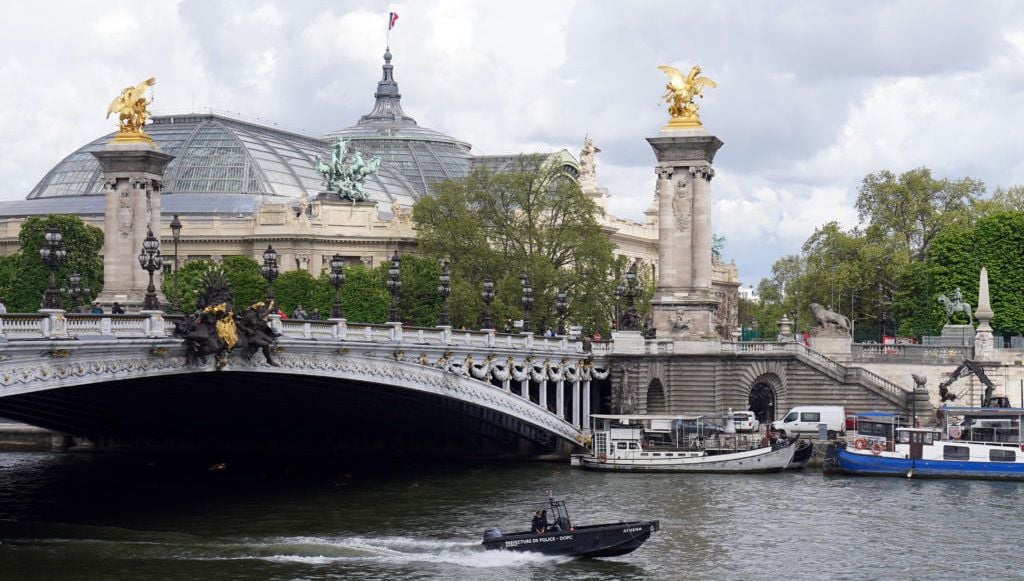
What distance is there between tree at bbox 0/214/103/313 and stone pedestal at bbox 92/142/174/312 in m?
22.4

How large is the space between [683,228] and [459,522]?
29.5 meters

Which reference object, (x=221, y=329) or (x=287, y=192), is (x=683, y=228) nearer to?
(x=221, y=329)

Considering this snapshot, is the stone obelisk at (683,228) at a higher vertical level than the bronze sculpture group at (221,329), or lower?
higher

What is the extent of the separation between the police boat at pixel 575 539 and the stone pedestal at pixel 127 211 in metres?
38.2

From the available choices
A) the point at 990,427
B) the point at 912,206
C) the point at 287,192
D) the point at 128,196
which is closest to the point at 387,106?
the point at 287,192

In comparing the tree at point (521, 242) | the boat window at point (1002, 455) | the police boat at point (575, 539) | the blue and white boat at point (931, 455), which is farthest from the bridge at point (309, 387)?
the tree at point (521, 242)

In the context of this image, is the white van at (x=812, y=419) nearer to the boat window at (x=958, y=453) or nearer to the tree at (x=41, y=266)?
the boat window at (x=958, y=453)

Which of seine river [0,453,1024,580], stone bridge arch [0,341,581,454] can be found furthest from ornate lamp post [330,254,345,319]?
seine river [0,453,1024,580]

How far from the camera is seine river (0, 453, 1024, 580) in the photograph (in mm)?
50656

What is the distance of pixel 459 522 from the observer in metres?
58.9

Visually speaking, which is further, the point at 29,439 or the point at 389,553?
the point at 29,439

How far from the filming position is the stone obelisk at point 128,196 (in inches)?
3369

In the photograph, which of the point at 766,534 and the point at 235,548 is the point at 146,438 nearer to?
the point at 235,548

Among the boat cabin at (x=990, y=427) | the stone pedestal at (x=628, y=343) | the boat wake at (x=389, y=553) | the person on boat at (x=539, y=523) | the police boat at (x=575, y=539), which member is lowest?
the boat wake at (x=389, y=553)
